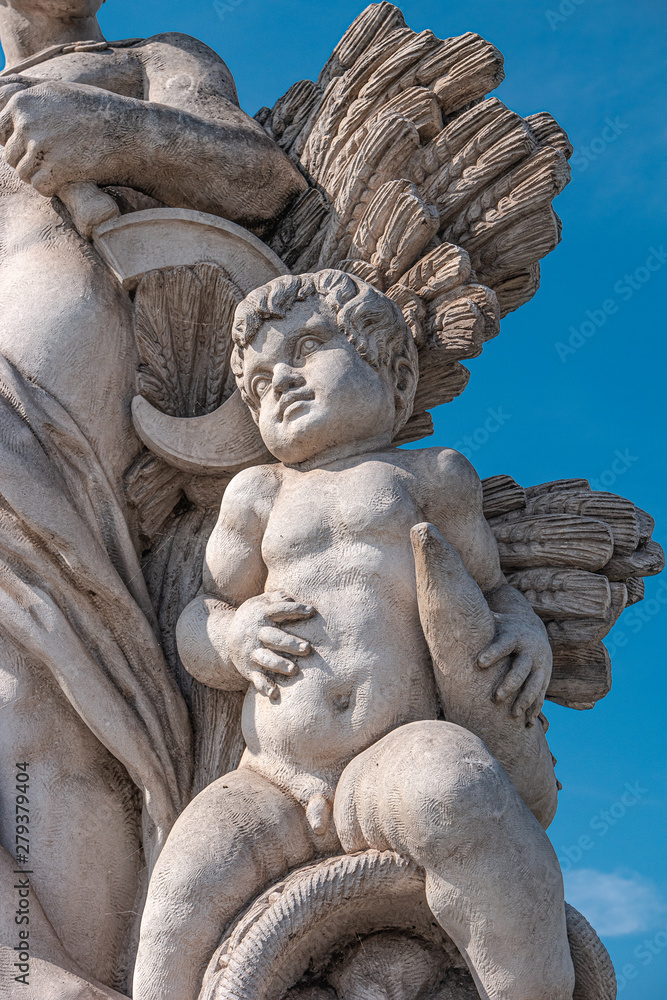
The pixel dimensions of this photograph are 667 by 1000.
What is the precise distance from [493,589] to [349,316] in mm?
941

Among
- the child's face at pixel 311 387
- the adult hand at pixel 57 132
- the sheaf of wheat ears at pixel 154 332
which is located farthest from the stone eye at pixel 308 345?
the adult hand at pixel 57 132

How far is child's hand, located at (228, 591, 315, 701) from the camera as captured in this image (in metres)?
3.64

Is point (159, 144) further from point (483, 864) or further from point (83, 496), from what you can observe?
point (483, 864)

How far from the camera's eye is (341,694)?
3.59 m

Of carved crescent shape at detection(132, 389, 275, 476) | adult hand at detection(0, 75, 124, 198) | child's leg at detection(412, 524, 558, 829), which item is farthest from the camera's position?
adult hand at detection(0, 75, 124, 198)

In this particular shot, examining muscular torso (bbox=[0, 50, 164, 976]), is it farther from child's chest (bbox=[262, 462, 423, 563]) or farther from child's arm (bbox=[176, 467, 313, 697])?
child's chest (bbox=[262, 462, 423, 563])

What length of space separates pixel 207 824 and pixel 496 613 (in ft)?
3.40

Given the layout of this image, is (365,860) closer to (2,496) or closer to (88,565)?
(88,565)

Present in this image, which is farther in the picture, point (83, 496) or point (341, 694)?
Result: point (83, 496)

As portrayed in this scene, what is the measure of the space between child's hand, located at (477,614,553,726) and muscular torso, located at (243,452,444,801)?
0.20m

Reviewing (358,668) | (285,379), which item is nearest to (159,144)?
(285,379)

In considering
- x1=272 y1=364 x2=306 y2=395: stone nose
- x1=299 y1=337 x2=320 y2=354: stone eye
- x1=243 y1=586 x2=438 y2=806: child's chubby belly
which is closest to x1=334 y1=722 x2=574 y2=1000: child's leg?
x1=243 y1=586 x2=438 y2=806: child's chubby belly

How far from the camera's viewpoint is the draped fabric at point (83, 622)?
397 centimetres

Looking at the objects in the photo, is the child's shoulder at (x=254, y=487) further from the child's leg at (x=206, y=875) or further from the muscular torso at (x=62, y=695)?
the child's leg at (x=206, y=875)
